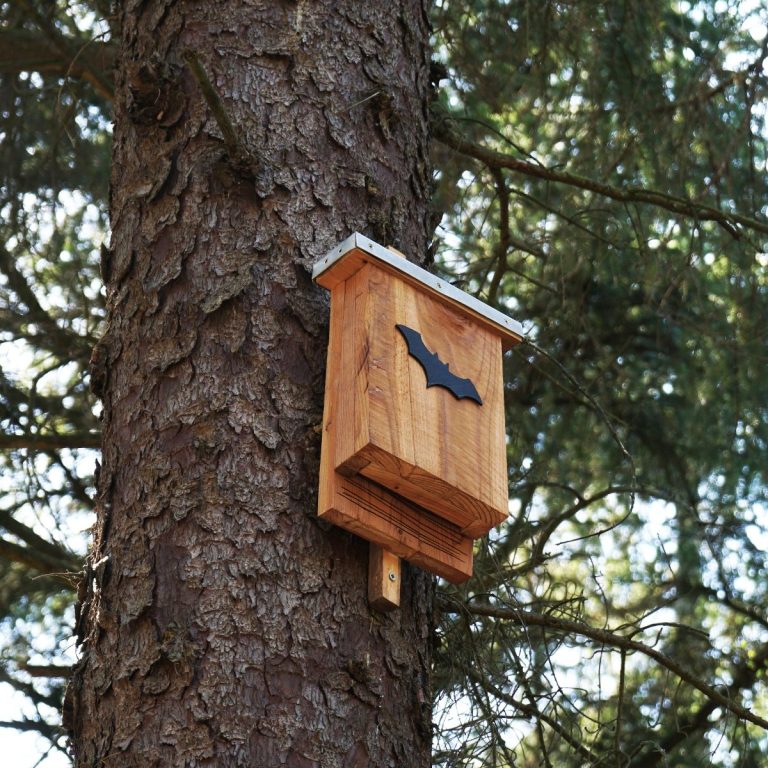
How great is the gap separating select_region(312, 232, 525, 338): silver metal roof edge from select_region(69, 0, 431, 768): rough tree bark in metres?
0.07

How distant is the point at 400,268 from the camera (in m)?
1.86

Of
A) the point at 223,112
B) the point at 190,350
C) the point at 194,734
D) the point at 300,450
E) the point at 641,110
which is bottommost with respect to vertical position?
the point at 194,734

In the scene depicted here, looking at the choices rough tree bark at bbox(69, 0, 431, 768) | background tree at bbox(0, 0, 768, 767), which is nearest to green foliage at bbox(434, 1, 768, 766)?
background tree at bbox(0, 0, 768, 767)

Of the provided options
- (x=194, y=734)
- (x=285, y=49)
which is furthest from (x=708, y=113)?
(x=194, y=734)

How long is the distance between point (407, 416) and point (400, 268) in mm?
236

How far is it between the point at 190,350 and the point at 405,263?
1.10ft

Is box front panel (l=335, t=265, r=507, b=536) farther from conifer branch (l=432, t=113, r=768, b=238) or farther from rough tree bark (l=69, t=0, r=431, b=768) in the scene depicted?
conifer branch (l=432, t=113, r=768, b=238)

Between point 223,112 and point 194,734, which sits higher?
point 223,112

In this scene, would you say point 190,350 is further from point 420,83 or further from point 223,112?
point 420,83

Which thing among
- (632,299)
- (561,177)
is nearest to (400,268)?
(561,177)

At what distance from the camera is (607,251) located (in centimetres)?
389

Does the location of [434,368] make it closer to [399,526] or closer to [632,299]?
[399,526]

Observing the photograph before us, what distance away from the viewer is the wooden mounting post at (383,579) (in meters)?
1.71

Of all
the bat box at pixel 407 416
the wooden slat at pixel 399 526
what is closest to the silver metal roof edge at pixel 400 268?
the bat box at pixel 407 416
